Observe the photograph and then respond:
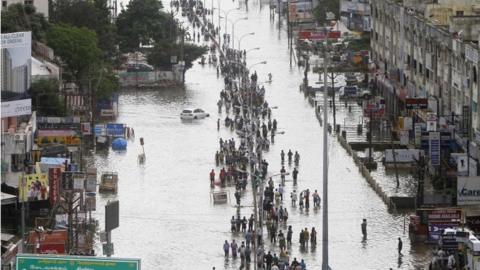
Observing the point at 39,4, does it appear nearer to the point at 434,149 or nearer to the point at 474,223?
the point at 434,149

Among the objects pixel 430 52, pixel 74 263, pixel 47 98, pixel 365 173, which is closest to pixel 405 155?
pixel 365 173

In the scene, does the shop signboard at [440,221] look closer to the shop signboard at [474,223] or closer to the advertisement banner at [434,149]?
the shop signboard at [474,223]

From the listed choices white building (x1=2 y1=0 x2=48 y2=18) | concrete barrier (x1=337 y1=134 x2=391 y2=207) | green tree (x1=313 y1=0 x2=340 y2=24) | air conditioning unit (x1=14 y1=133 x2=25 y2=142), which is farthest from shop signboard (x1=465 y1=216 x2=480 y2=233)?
green tree (x1=313 y1=0 x2=340 y2=24)

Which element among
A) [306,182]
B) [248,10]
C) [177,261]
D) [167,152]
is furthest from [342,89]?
[248,10]

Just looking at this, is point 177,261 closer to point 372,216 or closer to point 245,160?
point 372,216

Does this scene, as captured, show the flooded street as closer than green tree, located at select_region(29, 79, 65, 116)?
Yes

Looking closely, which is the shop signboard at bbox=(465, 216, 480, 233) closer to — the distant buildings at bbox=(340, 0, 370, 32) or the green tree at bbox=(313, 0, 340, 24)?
the distant buildings at bbox=(340, 0, 370, 32)

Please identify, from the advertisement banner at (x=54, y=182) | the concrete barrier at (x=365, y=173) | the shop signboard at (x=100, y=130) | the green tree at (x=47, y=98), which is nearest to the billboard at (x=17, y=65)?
the advertisement banner at (x=54, y=182)
